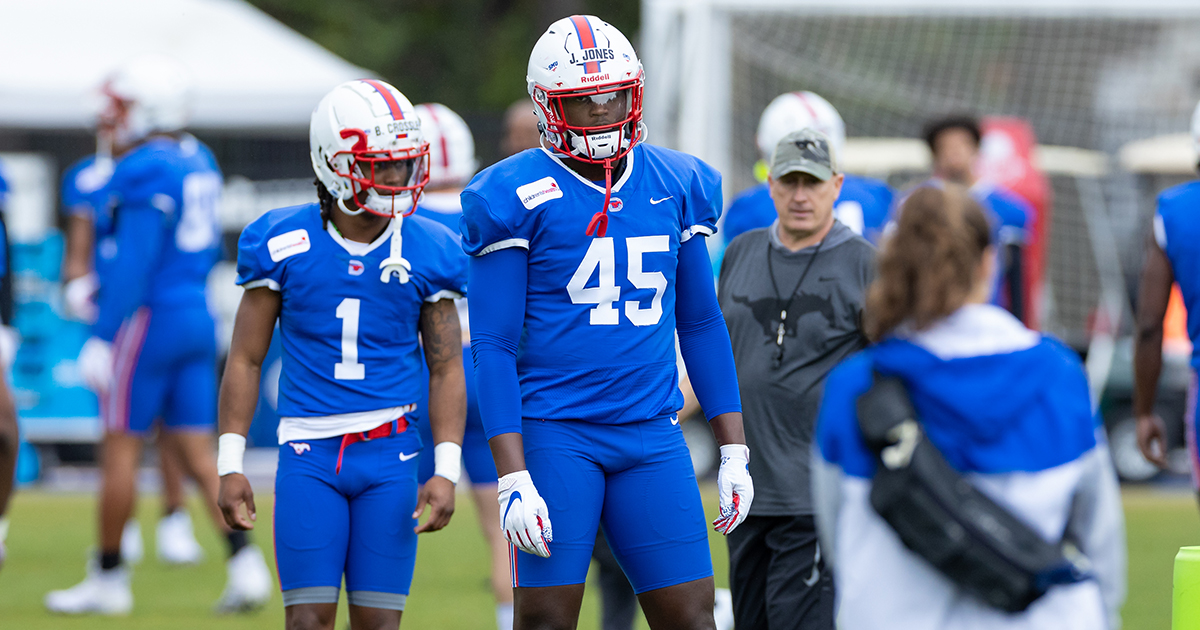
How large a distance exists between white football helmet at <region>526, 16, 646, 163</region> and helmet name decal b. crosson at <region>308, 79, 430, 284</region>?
610 mm

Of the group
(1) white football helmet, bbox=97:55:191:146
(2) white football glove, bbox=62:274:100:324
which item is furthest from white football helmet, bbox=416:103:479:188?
(2) white football glove, bbox=62:274:100:324

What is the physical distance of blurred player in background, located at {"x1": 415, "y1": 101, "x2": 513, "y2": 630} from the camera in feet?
19.1

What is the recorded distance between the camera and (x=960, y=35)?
1384 centimetres

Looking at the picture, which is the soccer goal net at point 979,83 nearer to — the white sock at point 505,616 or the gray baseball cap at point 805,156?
the white sock at point 505,616

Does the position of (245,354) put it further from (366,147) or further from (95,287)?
(95,287)

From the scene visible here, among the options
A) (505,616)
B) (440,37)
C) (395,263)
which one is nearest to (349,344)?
(395,263)

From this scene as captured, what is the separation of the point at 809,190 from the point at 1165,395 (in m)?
8.60

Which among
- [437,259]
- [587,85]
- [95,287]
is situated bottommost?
[95,287]

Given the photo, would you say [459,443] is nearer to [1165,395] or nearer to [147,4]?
[1165,395]

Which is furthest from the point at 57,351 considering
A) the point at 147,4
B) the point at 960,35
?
the point at 960,35

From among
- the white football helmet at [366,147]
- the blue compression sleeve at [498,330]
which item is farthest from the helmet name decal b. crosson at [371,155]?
the blue compression sleeve at [498,330]

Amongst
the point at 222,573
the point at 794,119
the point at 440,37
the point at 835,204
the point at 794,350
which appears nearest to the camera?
the point at 794,350

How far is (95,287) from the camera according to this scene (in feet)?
28.1

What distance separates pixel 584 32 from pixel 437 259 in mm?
892
